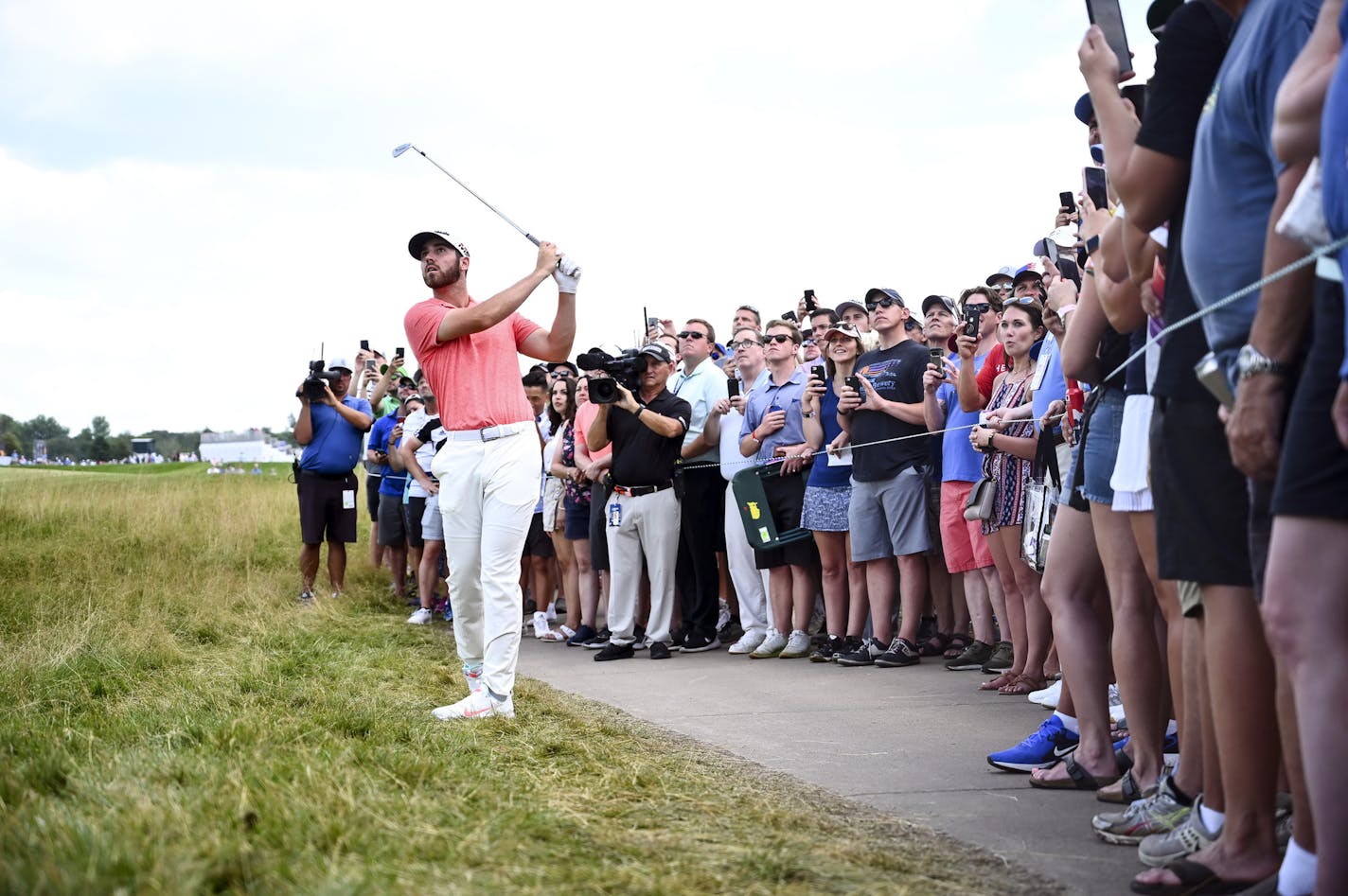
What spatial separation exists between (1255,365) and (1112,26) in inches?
55.8

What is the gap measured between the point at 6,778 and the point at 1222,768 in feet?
10.7

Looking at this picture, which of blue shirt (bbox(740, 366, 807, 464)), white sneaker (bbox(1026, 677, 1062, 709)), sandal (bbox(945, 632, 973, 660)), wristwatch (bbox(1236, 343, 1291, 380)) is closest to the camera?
wristwatch (bbox(1236, 343, 1291, 380))

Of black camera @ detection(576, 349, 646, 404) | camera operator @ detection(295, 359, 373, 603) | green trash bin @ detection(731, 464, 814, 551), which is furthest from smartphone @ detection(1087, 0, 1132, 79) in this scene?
camera operator @ detection(295, 359, 373, 603)

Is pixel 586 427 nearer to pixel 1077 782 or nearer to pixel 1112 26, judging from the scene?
pixel 1077 782

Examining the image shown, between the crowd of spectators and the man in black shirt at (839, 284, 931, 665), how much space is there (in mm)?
19

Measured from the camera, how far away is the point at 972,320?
7602 mm

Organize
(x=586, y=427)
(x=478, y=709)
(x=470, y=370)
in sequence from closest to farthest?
(x=478, y=709), (x=470, y=370), (x=586, y=427)

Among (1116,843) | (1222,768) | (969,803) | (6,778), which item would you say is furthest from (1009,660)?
(6,778)

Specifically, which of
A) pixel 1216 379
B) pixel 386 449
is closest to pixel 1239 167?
pixel 1216 379

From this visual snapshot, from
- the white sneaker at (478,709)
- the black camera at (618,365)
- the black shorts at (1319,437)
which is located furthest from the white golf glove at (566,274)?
the black shorts at (1319,437)

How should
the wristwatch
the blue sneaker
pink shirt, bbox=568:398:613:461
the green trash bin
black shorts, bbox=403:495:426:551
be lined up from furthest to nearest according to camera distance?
black shorts, bbox=403:495:426:551, pink shirt, bbox=568:398:613:461, the green trash bin, the blue sneaker, the wristwatch

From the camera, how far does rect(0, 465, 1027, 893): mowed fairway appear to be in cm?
282

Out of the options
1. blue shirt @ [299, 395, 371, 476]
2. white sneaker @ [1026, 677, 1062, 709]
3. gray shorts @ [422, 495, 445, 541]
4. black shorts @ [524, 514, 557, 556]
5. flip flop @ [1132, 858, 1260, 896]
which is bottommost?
white sneaker @ [1026, 677, 1062, 709]

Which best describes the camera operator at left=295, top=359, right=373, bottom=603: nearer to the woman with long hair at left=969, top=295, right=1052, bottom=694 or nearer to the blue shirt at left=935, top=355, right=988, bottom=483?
the blue shirt at left=935, top=355, right=988, bottom=483
